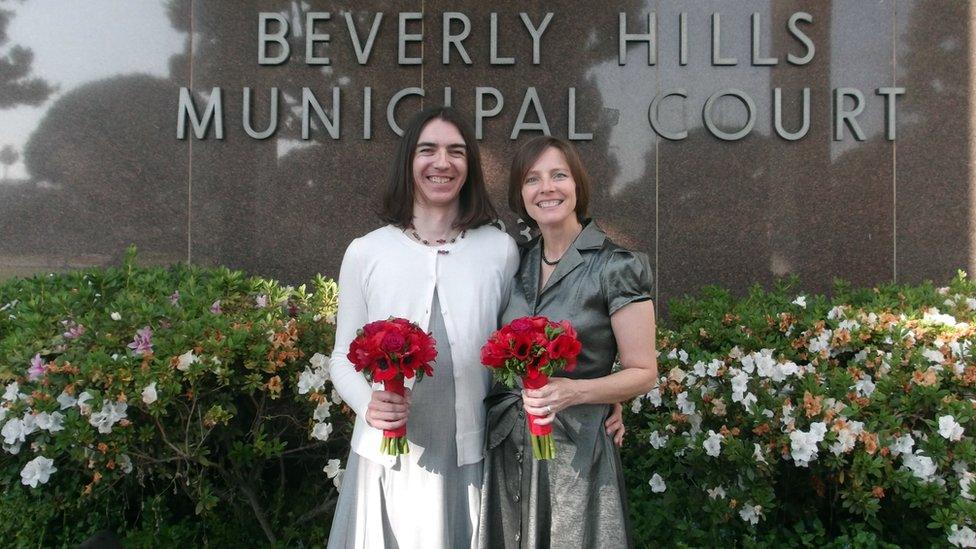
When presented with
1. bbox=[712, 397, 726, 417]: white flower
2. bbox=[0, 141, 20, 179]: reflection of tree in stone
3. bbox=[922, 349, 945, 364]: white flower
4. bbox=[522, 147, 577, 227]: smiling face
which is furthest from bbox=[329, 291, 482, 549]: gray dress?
bbox=[0, 141, 20, 179]: reflection of tree in stone

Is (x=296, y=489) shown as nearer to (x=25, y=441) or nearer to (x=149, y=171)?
(x=25, y=441)

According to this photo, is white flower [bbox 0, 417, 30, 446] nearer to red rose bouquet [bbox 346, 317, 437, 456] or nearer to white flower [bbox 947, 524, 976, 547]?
red rose bouquet [bbox 346, 317, 437, 456]

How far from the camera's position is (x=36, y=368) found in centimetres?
296

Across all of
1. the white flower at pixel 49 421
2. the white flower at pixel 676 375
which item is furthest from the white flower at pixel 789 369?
the white flower at pixel 49 421

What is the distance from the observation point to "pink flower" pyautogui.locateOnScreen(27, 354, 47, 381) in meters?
2.94

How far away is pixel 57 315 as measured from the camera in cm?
326

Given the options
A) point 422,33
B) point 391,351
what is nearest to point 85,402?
point 391,351

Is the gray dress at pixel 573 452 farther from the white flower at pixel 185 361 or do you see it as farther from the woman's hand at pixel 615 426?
the white flower at pixel 185 361

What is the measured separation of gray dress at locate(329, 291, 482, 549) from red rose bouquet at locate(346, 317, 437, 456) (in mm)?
298

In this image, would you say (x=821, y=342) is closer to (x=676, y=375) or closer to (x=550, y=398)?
(x=676, y=375)

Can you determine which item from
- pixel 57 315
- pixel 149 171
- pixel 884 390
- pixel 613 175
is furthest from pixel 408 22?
pixel 884 390

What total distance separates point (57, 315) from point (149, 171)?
1.95 metres

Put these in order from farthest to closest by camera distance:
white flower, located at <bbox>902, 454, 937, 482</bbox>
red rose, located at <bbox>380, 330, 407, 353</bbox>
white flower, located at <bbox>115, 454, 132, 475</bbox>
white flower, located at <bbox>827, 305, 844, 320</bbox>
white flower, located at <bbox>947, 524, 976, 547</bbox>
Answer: white flower, located at <bbox>827, 305, 844, 320</bbox>
white flower, located at <bbox>115, 454, 132, 475</bbox>
white flower, located at <bbox>902, 454, 937, 482</bbox>
white flower, located at <bbox>947, 524, 976, 547</bbox>
red rose, located at <bbox>380, 330, 407, 353</bbox>

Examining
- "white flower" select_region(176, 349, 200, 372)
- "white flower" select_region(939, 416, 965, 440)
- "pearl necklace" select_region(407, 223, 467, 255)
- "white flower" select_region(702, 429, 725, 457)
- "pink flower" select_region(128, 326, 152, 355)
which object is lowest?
"white flower" select_region(702, 429, 725, 457)
